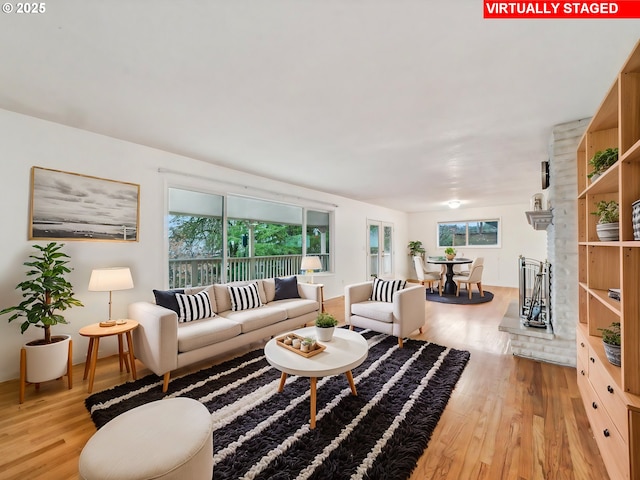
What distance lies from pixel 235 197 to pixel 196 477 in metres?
3.72

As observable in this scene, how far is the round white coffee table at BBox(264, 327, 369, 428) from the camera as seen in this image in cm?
189

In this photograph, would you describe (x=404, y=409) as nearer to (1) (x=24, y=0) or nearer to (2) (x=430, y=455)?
(2) (x=430, y=455)

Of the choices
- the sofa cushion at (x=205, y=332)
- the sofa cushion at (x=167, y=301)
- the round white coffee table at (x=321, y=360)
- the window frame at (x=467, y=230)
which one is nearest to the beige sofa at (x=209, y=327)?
the sofa cushion at (x=205, y=332)

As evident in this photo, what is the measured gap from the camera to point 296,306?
3672 mm

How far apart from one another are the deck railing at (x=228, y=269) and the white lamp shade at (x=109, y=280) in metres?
0.95

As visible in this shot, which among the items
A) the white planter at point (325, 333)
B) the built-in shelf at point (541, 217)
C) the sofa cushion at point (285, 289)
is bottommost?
the white planter at point (325, 333)

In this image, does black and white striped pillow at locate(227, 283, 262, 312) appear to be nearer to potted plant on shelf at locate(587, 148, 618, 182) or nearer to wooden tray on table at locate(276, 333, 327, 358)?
wooden tray on table at locate(276, 333, 327, 358)

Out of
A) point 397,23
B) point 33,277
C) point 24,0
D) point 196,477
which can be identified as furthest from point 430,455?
point 33,277

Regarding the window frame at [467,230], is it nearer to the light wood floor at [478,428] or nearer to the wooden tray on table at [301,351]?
the light wood floor at [478,428]

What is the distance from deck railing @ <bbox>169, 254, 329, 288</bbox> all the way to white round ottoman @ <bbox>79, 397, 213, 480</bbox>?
8.57 ft

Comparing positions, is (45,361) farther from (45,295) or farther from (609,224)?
(609,224)

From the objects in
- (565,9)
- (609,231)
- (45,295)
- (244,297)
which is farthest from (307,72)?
(45,295)

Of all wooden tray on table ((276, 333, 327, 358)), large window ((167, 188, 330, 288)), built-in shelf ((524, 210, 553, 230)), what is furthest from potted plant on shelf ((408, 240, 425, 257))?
wooden tray on table ((276, 333, 327, 358))

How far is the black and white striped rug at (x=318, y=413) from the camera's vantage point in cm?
153
